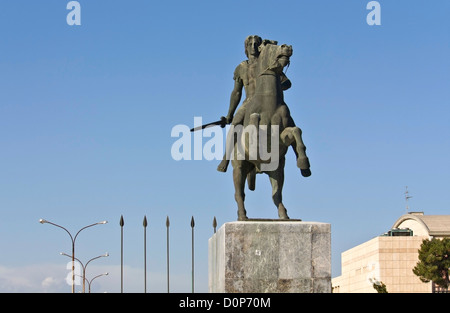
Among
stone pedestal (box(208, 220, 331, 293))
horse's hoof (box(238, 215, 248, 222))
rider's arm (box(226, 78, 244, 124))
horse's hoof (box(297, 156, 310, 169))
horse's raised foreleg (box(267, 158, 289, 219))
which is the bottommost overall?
stone pedestal (box(208, 220, 331, 293))

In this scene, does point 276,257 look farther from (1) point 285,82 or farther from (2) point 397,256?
(2) point 397,256

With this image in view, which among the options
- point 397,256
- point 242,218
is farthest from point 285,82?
point 397,256

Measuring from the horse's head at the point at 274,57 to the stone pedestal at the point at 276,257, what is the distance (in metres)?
3.51

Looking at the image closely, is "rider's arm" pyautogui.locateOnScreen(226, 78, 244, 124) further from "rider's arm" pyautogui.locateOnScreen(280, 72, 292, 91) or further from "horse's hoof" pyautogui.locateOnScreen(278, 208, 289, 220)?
"horse's hoof" pyautogui.locateOnScreen(278, 208, 289, 220)

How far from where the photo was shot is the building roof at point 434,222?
380 ft

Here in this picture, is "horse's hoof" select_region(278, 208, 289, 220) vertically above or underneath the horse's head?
underneath

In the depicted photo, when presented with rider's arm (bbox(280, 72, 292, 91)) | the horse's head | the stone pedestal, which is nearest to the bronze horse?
the horse's head

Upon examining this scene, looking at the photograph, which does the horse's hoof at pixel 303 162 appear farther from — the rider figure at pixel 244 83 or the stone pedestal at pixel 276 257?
the rider figure at pixel 244 83

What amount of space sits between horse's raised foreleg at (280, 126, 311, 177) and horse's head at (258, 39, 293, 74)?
1.43 metres

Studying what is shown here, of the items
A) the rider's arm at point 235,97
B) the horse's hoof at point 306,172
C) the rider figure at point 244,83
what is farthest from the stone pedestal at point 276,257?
the rider's arm at point 235,97

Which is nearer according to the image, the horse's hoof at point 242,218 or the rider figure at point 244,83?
the horse's hoof at point 242,218

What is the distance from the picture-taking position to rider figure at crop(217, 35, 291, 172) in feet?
59.2
